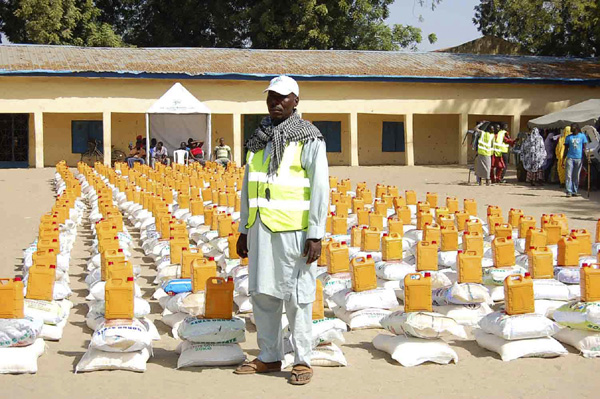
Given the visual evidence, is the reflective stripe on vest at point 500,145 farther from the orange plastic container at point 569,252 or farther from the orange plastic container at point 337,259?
the orange plastic container at point 337,259

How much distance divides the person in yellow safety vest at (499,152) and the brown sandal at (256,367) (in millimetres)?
17222

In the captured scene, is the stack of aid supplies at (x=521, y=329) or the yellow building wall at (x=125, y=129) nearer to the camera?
the stack of aid supplies at (x=521, y=329)

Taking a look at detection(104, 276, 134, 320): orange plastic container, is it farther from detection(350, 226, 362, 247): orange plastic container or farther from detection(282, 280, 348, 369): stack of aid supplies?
detection(350, 226, 362, 247): orange plastic container

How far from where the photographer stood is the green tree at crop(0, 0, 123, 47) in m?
36.1

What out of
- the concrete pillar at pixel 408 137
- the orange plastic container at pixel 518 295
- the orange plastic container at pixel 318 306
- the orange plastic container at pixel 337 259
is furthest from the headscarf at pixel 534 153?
the orange plastic container at pixel 318 306

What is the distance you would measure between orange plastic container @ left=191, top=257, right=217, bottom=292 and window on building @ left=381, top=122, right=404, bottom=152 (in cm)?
2803

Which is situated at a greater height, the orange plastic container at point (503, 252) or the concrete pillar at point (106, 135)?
the concrete pillar at point (106, 135)

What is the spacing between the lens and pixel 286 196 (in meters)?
5.88

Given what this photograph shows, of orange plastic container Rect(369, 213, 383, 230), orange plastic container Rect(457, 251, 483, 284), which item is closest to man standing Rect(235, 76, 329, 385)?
orange plastic container Rect(457, 251, 483, 284)

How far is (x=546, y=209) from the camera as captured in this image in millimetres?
16891

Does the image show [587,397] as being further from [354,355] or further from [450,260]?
[450,260]

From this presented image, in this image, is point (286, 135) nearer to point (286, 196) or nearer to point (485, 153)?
point (286, 196)

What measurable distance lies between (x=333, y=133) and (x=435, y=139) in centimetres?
446

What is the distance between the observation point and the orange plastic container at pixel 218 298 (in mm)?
6410
